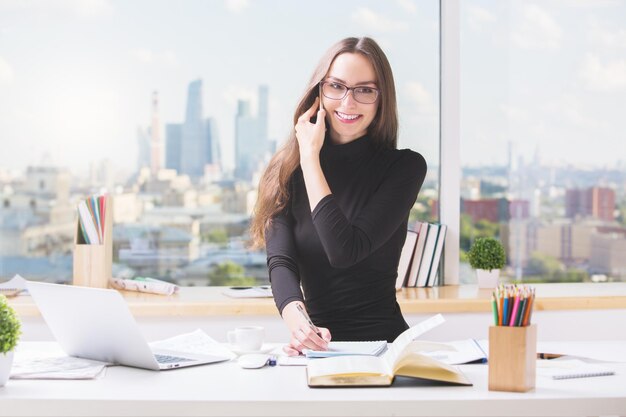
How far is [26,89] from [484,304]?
234cm

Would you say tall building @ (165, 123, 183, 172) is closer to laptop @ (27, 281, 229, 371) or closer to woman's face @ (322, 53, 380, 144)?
woman's face @ (322, 53, 380, 144)

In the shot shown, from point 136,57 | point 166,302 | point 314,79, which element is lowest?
point 166,302

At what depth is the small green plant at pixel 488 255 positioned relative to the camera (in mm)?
3973

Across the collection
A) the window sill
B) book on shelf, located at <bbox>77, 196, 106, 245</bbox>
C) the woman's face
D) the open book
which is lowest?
the window sill

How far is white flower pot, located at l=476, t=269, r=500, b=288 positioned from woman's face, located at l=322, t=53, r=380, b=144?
149cm

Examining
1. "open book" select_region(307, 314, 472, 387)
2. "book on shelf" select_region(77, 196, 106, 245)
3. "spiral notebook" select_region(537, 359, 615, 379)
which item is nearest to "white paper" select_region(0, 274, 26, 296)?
"book on shelf" select_region(77, 196, 106, 245)

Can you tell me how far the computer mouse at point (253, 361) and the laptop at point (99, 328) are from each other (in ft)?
0.22

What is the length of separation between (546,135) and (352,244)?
2.12m

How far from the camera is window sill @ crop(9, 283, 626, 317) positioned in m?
3.52

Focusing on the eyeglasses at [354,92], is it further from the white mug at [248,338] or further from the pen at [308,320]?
the white mug at [248,338]

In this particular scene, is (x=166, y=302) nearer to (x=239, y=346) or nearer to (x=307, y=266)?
(x=307, y=266)

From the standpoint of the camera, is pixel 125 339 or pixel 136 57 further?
pixel 136 57

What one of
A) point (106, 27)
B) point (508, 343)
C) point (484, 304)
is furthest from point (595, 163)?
point (508, 343)

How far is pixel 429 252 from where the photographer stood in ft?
13.2
